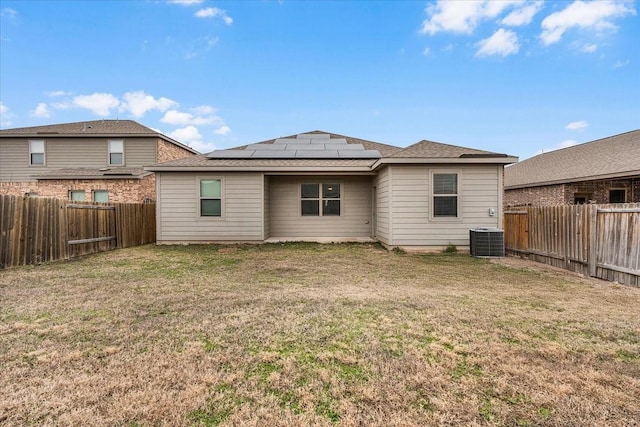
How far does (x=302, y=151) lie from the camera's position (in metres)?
12.3

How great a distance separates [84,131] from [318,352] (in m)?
18.9

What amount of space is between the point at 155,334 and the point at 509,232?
9.18 meters

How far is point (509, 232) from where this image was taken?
896cm

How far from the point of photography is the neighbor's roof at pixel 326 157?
8.94m

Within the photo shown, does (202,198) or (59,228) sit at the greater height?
(202,198)

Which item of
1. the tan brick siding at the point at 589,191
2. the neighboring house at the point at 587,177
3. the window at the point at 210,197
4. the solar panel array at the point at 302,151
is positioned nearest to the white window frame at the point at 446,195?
the solar panel array at the point at 302,151

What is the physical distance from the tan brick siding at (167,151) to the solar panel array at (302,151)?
6092mm

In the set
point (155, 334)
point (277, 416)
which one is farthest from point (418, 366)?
point (155, 334)

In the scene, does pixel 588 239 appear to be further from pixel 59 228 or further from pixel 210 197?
pixel 59 228

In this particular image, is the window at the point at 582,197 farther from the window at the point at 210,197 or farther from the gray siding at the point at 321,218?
the window at the point at 210,197

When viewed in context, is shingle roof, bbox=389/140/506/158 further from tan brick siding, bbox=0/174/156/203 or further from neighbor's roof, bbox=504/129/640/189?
tan brick siding, bbox=0/174/156/203

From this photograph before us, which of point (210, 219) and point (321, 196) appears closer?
point (210, 219)

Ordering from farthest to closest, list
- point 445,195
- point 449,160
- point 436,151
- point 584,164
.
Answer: point 584,164 < point 436,151 < point 445,195 < point 449,160

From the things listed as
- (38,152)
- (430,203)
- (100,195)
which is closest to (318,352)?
(430,203)
